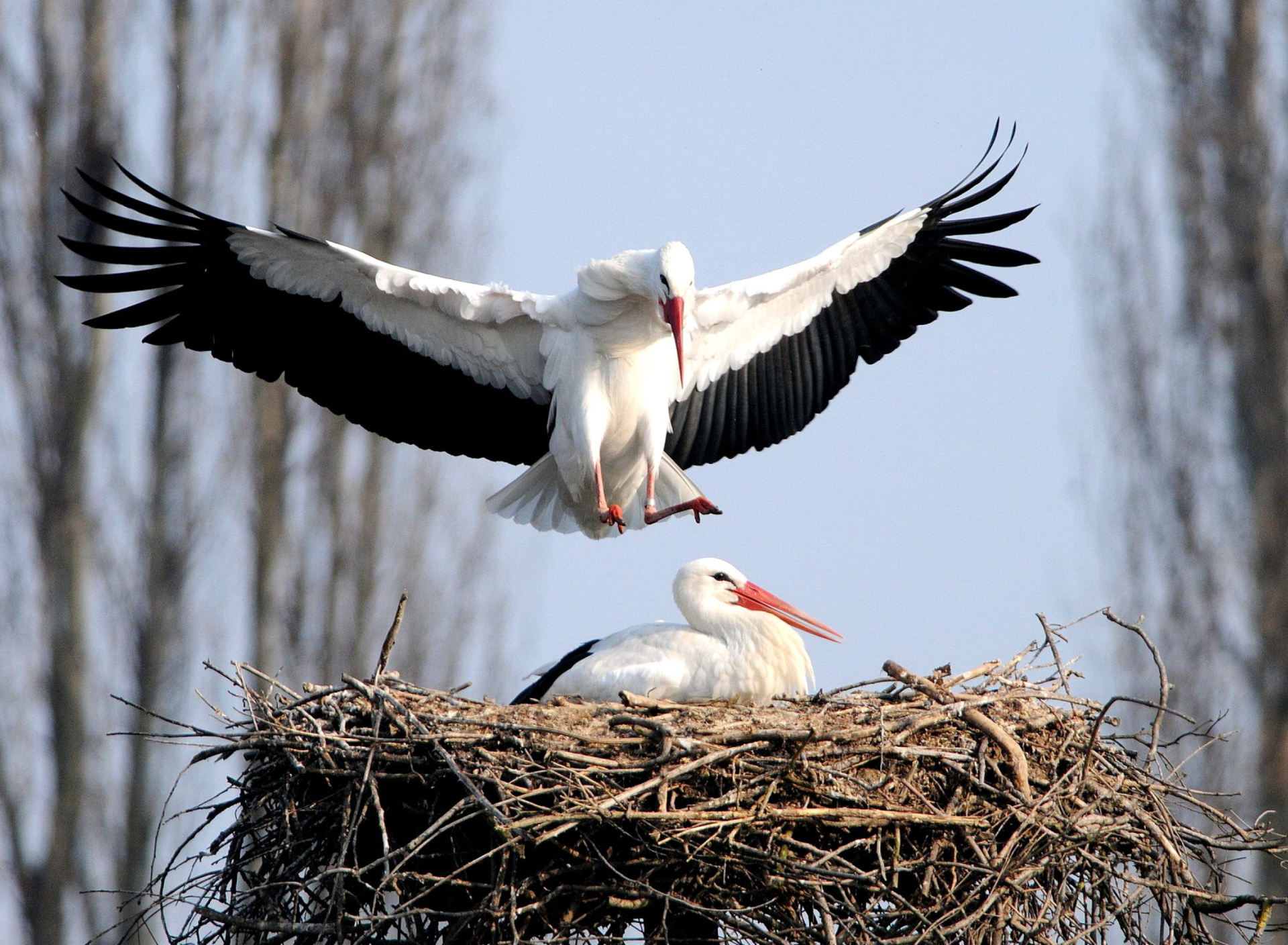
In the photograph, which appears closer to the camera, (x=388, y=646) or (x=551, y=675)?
(x=388, y=646)

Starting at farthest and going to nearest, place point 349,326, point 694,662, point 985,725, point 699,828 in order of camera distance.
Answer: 1. point 349,326
2. point 694,662
3. point 985,725
4. point 699,828

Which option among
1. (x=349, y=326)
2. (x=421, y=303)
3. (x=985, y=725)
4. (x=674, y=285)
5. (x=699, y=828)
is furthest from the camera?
(x=349, y=326)

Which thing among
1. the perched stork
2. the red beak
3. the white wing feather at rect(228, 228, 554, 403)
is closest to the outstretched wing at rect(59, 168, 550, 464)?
the white wing feather at rect(228, 228, 554, 403)

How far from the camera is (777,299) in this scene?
5.46 metres

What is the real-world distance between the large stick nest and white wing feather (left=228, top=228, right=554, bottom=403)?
166cm

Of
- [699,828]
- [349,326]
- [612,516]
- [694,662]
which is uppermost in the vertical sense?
[349,326]

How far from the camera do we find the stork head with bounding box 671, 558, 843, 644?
4859mm

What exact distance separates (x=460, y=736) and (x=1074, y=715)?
1.42m

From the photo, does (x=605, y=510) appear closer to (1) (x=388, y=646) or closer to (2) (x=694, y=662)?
(2) (x=694, y=662)

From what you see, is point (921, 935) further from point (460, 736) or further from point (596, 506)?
point (596, 506)

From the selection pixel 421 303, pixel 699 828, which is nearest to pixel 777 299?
pixel 421 303

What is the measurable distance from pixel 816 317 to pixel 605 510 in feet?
3.13

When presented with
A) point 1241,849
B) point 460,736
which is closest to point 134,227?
point 460,736

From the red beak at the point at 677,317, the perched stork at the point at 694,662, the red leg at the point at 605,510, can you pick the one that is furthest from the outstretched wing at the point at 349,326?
the perched stork at the point at 694,662
